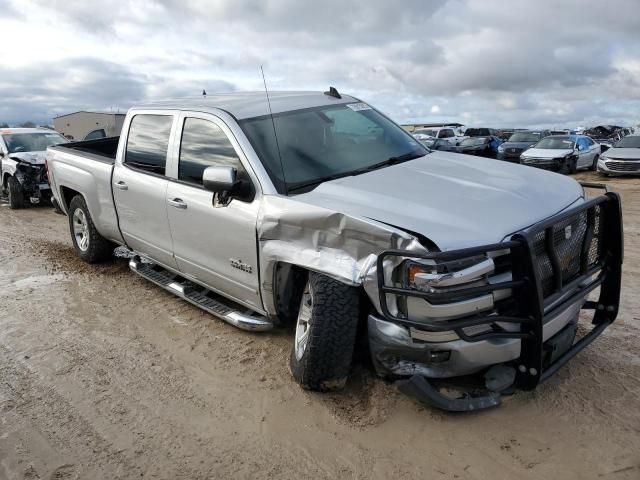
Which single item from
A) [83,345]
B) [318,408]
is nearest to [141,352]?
[83,345]

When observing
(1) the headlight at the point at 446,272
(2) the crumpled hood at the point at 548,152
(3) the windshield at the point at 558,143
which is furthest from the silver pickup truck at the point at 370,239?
(3) the windshield at the point at 558,143

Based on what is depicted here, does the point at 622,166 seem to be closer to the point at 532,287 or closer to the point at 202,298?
the point at 202,298

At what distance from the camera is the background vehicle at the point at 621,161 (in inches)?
654

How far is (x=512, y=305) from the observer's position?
294 cm

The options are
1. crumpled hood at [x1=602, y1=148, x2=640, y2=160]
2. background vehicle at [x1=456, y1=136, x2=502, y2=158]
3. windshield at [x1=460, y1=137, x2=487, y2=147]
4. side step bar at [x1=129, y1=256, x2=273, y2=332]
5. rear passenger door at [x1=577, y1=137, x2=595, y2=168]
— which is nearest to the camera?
side step bar at [x1=129, y1=256, x2=273, y2=332]

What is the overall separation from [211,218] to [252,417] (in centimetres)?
147

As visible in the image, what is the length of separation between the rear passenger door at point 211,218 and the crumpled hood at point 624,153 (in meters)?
16.4

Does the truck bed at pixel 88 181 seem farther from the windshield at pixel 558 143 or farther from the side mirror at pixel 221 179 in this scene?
the windshield at pixel 558 143

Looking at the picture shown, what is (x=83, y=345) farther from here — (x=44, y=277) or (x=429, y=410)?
(x=429, y=410)

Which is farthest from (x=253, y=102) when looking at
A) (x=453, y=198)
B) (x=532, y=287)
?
(x=532, y=287)

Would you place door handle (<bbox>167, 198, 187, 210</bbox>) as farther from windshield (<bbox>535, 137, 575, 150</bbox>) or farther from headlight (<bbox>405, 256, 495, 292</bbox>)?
windshield (<bbox>535, 137, 575, 150</bbox>)

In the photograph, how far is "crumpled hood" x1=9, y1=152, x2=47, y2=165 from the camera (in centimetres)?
1167

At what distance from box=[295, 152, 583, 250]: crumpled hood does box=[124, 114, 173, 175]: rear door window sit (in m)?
1.78

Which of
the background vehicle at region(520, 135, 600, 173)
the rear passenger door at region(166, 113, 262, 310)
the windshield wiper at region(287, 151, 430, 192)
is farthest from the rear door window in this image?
the background vehicle at region(520, 135, 600, 173)
